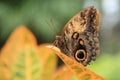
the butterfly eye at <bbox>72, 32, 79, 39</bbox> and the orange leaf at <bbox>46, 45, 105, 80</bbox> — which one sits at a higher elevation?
the butterfly eye at <bbox>72, 32, 79, 39</bbox>


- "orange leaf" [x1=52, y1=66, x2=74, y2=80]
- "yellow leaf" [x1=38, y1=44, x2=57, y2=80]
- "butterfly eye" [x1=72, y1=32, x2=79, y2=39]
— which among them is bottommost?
"orange leaf" [x1=52, y1=66, x2=74, y2=80]

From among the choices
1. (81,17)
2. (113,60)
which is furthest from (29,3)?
(81,17)

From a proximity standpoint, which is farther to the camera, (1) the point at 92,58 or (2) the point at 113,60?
(2) the point at 113,60

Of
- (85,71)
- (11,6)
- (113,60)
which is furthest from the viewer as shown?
(11,6)

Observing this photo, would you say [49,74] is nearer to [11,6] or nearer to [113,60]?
[113,60]

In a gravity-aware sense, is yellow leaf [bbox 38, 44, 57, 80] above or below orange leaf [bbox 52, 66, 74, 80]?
above

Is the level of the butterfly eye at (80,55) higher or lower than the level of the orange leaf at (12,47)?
lower
